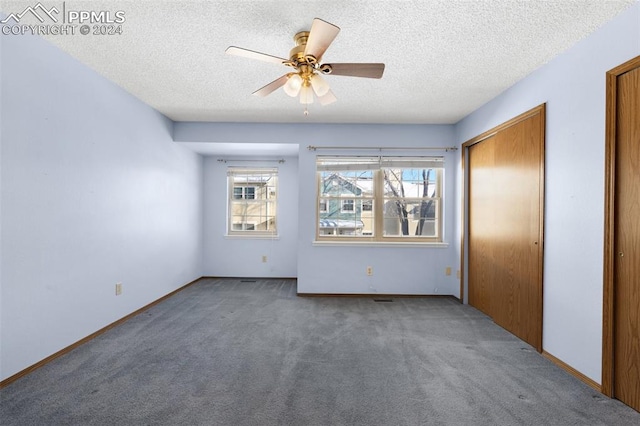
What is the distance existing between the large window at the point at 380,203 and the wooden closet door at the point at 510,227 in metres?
0.61

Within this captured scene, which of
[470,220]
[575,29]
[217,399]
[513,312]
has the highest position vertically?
[575,29]

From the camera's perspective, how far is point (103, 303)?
279 centimetres

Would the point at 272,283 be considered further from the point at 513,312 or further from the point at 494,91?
the point at 494,91

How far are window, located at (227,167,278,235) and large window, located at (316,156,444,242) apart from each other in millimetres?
1279

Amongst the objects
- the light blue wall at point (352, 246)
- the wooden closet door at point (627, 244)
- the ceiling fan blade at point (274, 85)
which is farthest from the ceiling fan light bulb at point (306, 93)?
the wooden closet door at point (627, 244)

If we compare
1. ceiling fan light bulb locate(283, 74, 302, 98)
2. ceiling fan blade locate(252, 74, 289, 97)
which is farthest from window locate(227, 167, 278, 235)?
ceiling fan light bulb locate(283, 74, 302, 98)

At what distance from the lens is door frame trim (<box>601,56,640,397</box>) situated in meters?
1.86

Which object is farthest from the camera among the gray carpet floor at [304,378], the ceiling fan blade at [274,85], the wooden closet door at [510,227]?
the wooden closet door at [510,227]

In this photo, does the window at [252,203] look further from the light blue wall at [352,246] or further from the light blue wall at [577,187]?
the light blue wall at [577,187]

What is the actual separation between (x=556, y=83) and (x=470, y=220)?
1846 millimetres

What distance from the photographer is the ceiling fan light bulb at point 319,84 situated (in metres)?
2.08

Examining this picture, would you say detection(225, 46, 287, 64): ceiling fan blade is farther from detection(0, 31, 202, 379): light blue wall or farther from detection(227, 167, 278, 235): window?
detection(227, 167, 278, 235): window

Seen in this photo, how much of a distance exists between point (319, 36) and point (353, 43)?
0.67 meters

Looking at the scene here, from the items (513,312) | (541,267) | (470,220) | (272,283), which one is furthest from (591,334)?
(272,283)
